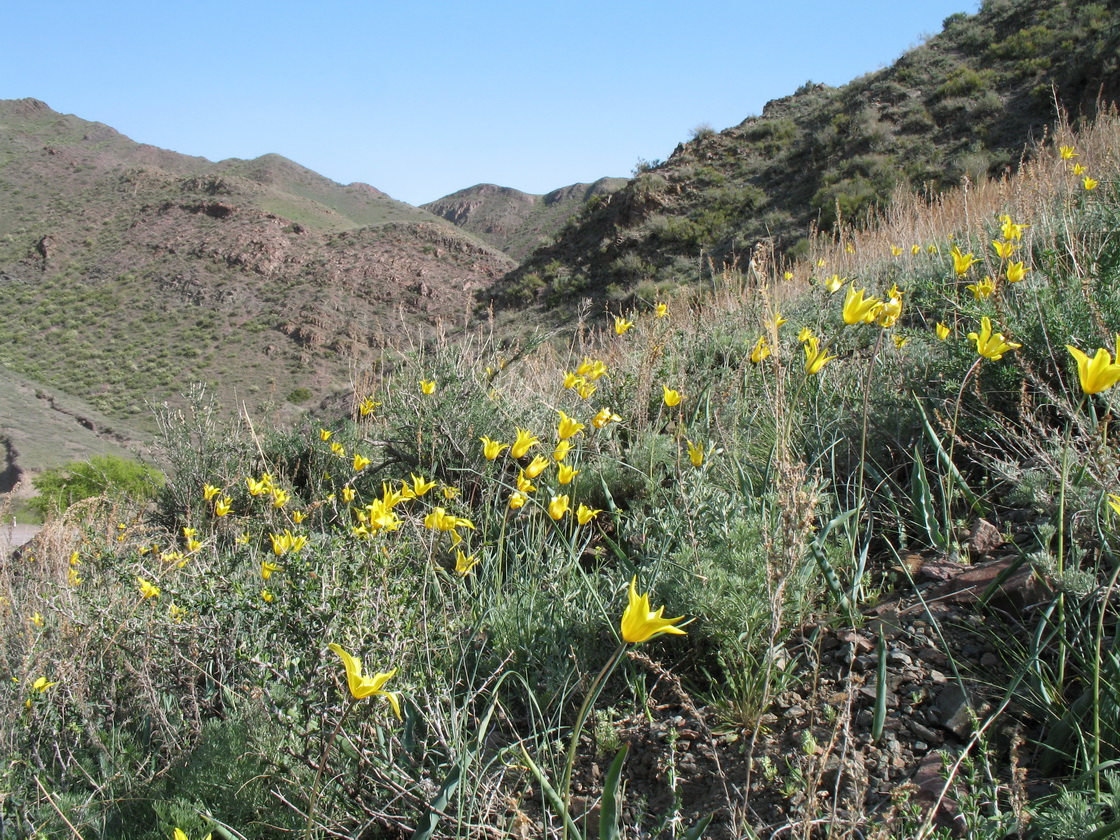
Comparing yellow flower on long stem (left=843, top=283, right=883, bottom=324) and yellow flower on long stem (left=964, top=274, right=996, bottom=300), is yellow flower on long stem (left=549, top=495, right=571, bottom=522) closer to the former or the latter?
yellow flower on long stem (left=843, top=283, right=883, bottom=324)

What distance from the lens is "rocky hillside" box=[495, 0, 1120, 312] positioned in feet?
52.4

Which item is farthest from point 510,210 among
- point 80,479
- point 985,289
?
point 985,289

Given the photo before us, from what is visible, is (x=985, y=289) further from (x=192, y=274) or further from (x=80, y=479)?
(x=192, y=274)

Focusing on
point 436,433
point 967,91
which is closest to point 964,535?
point 436,433

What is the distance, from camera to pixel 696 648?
2.00 m

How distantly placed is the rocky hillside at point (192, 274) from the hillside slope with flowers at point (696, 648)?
25.6 m

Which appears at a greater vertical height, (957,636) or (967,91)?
(967,91)

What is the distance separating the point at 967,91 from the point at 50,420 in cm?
3174

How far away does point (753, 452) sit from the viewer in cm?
Result: 296

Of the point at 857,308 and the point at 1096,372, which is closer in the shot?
the point at 1096,372

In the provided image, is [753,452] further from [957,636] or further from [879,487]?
[957,636]

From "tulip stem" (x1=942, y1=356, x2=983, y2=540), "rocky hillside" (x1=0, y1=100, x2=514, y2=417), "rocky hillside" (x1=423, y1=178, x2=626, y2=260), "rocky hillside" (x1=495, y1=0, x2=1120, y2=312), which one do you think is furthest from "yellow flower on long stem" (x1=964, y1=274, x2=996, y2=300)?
"rocky hillside" (x1=423, y1=178, x2=626, y2=260)

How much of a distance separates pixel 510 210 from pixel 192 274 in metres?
28.7

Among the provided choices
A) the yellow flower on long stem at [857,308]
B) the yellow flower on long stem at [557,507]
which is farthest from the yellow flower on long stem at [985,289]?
the yellow flower on long stem at [557,507]
